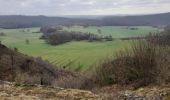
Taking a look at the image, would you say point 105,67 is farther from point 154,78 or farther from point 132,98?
point 132,98

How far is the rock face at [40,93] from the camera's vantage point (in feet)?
63.3

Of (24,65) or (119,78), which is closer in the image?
(119,78)

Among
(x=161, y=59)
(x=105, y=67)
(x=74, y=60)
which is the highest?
(x=161, y=59)

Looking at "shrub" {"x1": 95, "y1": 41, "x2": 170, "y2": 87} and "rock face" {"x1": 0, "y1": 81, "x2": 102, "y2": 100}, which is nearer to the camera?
"rock face" {"x1": 0, "y1": 81, "x2": 102, "y2": 100}

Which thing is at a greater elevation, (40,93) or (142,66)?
(40,93)

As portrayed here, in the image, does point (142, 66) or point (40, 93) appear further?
point (142, 66)

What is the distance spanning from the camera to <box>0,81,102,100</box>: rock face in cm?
1928

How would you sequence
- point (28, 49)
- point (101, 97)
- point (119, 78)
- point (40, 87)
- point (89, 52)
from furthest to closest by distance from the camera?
point (28, 49)
point (89, 52)
point (119, 78)
point (40, 87)
point (101, 97)

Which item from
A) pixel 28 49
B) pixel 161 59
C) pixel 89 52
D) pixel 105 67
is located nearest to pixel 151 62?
pixel 161 59

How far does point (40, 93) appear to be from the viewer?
810 inches

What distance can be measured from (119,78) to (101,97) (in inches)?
660

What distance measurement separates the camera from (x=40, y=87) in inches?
870

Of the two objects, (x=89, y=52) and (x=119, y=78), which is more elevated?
(x=119, y=78)

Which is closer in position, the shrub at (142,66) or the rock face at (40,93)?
the rock face at (40,93)
